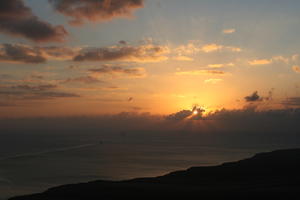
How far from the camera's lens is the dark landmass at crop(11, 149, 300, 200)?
51281 millimetres

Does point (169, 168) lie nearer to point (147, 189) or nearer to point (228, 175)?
point (228, 175)

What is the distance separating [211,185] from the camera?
64688 millimetres

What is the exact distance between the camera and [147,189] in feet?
185

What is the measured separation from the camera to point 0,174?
308 feet

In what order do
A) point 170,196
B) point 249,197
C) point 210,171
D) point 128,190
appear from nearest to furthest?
point 249,197 < point 170,196 < point 128,190 < point 210,171

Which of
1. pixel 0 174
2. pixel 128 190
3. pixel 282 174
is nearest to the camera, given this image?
pixel 128 190

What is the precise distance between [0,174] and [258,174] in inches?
2730

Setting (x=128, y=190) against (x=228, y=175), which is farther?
(x=228, y=175)

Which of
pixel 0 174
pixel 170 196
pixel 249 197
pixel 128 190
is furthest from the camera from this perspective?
pixel 0 174

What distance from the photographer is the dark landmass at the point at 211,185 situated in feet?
168

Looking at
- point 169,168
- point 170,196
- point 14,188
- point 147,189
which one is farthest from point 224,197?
point 169,168

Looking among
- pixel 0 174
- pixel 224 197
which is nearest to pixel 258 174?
pixel 224 197

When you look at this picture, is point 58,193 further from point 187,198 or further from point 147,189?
point 187,198

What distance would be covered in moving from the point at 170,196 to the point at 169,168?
Answer: 2483 inches
